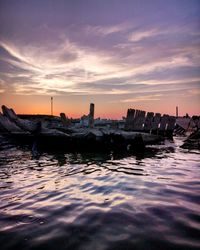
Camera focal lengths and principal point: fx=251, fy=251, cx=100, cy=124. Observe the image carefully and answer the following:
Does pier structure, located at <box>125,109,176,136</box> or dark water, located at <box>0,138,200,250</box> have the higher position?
pier structure, located at <box>125,109,176,136</box>

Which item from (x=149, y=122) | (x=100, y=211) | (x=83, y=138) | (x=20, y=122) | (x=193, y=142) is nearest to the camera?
(x=100, y=211)

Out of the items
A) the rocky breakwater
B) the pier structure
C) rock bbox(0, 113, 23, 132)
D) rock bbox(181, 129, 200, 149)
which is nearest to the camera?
the rocky breakwater

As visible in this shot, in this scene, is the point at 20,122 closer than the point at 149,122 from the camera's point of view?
Yes

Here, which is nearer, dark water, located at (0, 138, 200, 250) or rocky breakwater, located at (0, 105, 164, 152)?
dark water, located at (0, 138, 200, 250)

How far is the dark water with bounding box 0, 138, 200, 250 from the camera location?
265 centimetres

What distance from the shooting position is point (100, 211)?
356cm

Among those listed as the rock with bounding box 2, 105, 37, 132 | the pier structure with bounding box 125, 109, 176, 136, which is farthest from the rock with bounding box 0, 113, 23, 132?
the pier structure with bounding box 125, 109, 176, 136

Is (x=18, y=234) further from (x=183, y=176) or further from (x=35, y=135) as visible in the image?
(x=35, y=135)

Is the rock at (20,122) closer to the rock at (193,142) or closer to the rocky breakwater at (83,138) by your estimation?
the rocky breakwater at (83,138)

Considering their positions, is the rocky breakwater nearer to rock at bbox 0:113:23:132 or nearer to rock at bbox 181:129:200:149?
rock at bbox 0:113:23:132

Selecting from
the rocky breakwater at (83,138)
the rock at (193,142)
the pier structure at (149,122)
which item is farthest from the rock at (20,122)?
the rock at (193,142)

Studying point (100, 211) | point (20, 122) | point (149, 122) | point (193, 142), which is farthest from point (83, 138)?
point (149, 122)

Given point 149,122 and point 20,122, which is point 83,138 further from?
point 149,122

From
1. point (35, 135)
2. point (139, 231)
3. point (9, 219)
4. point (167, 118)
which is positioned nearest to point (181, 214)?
point (139, 231)
